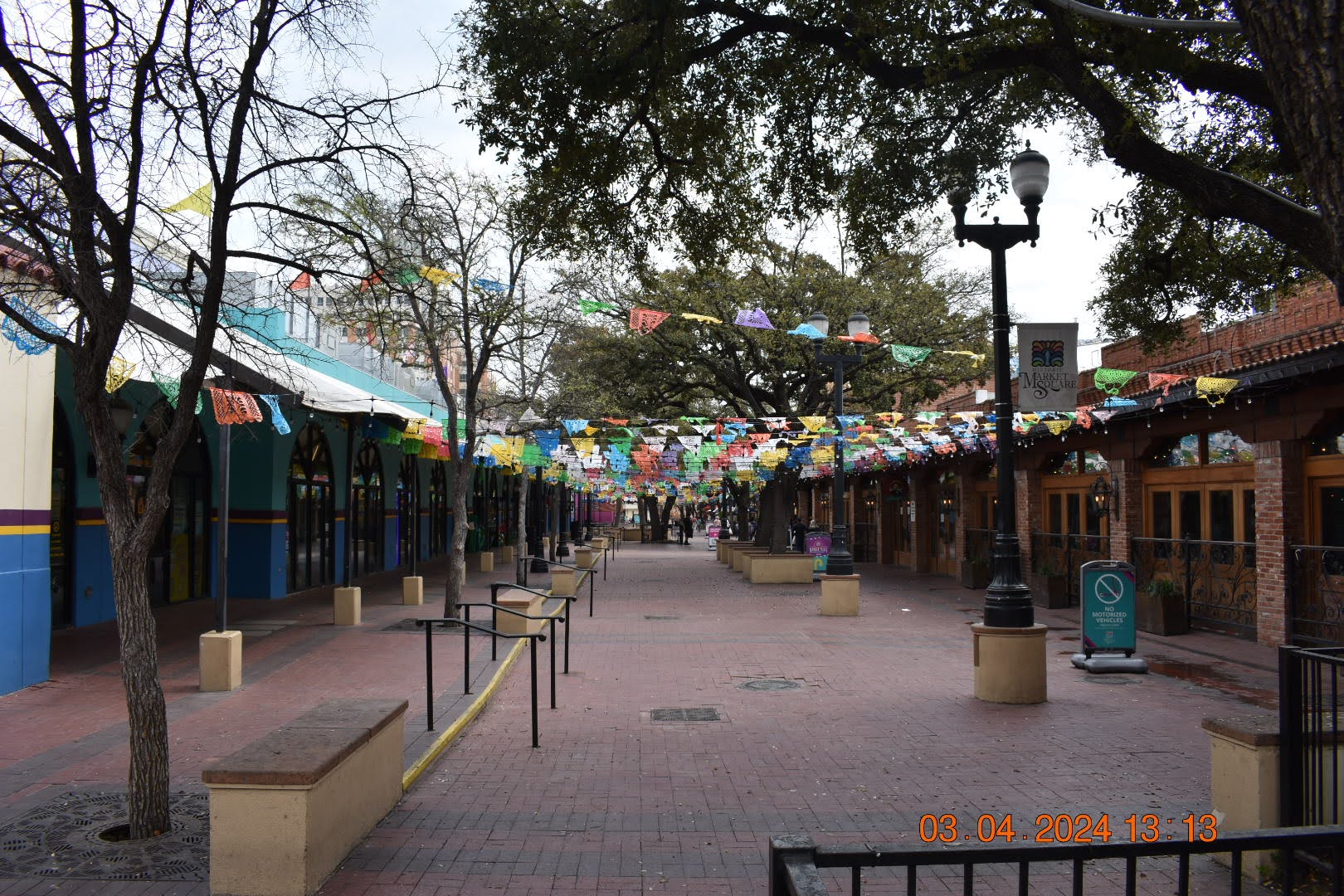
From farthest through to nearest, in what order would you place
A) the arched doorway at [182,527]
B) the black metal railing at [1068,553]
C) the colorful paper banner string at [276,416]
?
the black metal railing at [1068,553] → the arched doorway at [182,527] → the colorful paper banner string at [276,416]

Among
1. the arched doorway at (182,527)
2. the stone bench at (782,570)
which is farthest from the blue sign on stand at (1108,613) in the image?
the arched doorway at (182,527)

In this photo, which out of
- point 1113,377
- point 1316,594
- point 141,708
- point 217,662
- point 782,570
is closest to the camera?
point 141,708

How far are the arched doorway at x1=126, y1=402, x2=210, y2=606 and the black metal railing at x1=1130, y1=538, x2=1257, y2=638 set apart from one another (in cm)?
1657

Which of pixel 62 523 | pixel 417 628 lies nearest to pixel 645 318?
pixel 417 628

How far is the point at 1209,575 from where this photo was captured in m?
15.1

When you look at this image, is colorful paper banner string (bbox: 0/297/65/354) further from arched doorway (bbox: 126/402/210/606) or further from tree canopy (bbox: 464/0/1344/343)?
arched doorway (bbox: 126/402/210/606)

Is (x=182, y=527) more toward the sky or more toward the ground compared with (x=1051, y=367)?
more toward the ground

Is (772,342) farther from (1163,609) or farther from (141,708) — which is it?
(141,708)

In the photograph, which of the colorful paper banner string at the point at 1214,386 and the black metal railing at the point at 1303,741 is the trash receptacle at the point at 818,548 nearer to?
the colorful paper banner string at the point at 1214,386

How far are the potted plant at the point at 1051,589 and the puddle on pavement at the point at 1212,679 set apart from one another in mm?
6513

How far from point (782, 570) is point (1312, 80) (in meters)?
22.3

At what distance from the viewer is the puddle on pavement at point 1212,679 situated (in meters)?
9.80

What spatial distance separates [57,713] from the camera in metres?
9.21

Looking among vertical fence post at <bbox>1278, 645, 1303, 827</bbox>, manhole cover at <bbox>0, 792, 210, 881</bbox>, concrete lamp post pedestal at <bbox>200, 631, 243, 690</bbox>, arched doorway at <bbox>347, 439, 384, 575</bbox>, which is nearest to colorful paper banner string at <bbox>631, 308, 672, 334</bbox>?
concrete lamp post pedestal at <bbox>200, 631, 243, 690</bbox>
